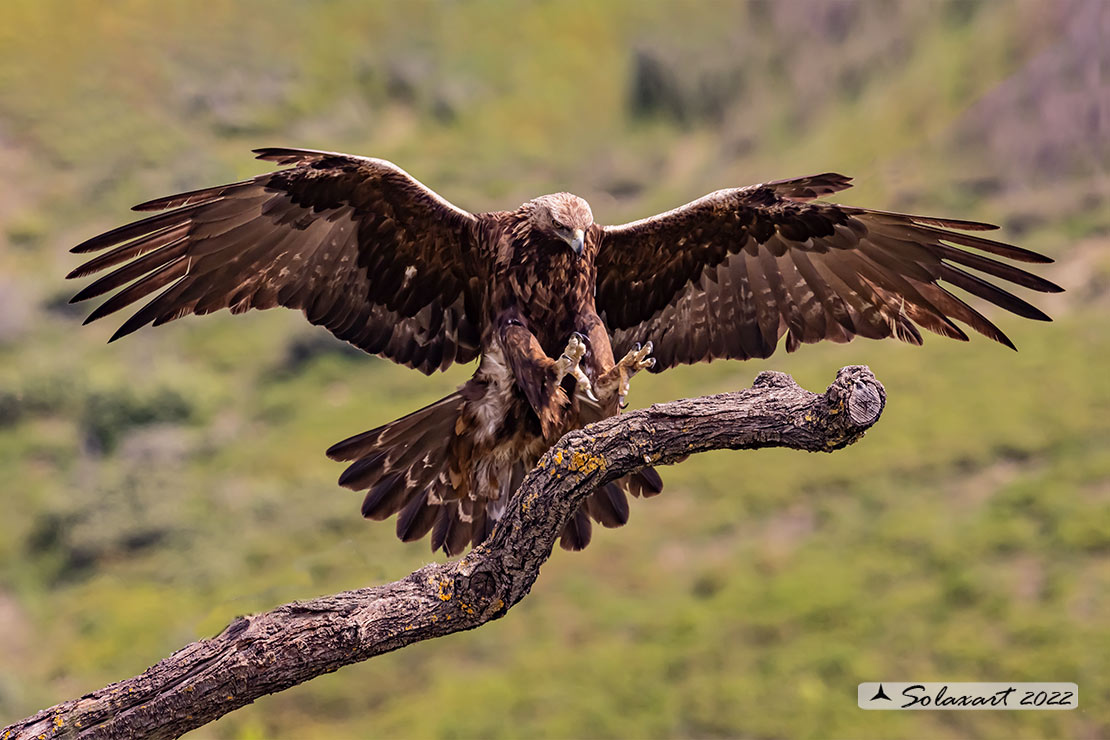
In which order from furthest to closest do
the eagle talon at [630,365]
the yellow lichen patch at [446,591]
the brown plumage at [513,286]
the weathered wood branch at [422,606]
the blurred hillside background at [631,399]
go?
the blurred hillside background at [631,399] < the brown plumage at [513,286] < the eagle talon at [630,365] < the yellow lichen patch at [446,591] < the weathered wood branch at [422,606]

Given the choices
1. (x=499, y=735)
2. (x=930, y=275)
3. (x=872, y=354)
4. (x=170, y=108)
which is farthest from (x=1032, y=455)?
(x=170, y=108)

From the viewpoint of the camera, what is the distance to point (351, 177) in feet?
19.9

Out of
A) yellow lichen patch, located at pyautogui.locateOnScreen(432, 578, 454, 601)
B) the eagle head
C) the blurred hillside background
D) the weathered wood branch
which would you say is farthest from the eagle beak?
the blurred hillside background

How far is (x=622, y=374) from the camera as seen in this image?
5.84 meters

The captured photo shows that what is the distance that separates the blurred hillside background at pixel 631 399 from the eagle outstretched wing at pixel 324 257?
2057mm

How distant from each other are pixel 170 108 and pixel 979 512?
67.7ft

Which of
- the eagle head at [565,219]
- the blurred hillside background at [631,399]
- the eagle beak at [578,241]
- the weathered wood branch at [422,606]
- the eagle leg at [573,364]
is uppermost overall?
the blurred hillside background at [631,399]

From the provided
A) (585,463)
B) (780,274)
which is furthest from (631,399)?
(585,463)

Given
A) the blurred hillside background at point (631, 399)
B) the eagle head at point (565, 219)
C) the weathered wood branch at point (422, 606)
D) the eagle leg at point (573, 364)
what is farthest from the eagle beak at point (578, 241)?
the blurred hillside background at point (631, 399)

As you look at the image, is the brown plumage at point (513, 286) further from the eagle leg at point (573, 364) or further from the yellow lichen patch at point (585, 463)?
the yellow lichen patch at point (585, 463)

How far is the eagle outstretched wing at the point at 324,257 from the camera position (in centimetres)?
600

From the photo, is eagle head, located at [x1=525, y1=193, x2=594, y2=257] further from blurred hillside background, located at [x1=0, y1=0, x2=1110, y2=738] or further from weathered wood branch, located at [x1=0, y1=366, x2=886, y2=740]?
blurred hillside background, located at [x1=0, y1=0, x2=1110, y2=738]

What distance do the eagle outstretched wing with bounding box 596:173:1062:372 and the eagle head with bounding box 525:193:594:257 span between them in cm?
48

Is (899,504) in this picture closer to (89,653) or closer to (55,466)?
(89,653)
